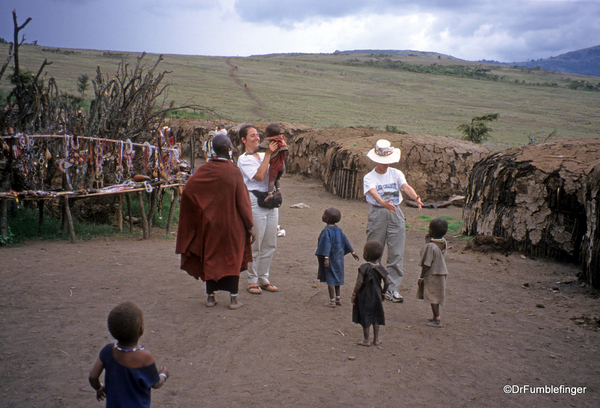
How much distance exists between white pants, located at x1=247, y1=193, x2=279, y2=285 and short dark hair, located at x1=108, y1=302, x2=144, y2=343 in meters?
2.77

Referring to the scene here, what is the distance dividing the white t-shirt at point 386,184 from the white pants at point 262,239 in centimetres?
106

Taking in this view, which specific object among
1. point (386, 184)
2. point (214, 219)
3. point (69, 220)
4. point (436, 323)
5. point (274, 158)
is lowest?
point (436, 323)

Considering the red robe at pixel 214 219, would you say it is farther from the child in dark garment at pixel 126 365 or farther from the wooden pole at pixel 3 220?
the wooden pole at pixel 3 220

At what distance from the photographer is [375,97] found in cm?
5609

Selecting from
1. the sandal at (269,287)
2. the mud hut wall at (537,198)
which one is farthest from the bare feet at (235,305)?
the mud hut wall at (537,198)

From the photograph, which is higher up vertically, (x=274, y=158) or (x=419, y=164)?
(x=274, y=158)

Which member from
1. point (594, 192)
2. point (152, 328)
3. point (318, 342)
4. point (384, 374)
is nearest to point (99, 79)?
point (152, 328)

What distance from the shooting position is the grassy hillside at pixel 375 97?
37.9m

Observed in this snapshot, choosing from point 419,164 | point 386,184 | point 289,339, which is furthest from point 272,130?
point 419,164

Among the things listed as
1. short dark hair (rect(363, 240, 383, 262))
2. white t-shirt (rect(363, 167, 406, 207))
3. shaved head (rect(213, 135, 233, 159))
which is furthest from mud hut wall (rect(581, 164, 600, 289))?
shaved head (rect(213, 135, 233, 159))

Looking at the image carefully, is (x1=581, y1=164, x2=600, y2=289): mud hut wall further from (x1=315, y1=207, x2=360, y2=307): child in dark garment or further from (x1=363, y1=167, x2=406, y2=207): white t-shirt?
(x1=315, y1=207, x2=360, y2=307): child in dark garment

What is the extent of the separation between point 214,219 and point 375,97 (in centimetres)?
5415

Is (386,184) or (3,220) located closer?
(386,184)

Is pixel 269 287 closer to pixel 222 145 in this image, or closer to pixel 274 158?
pixel 274 158
